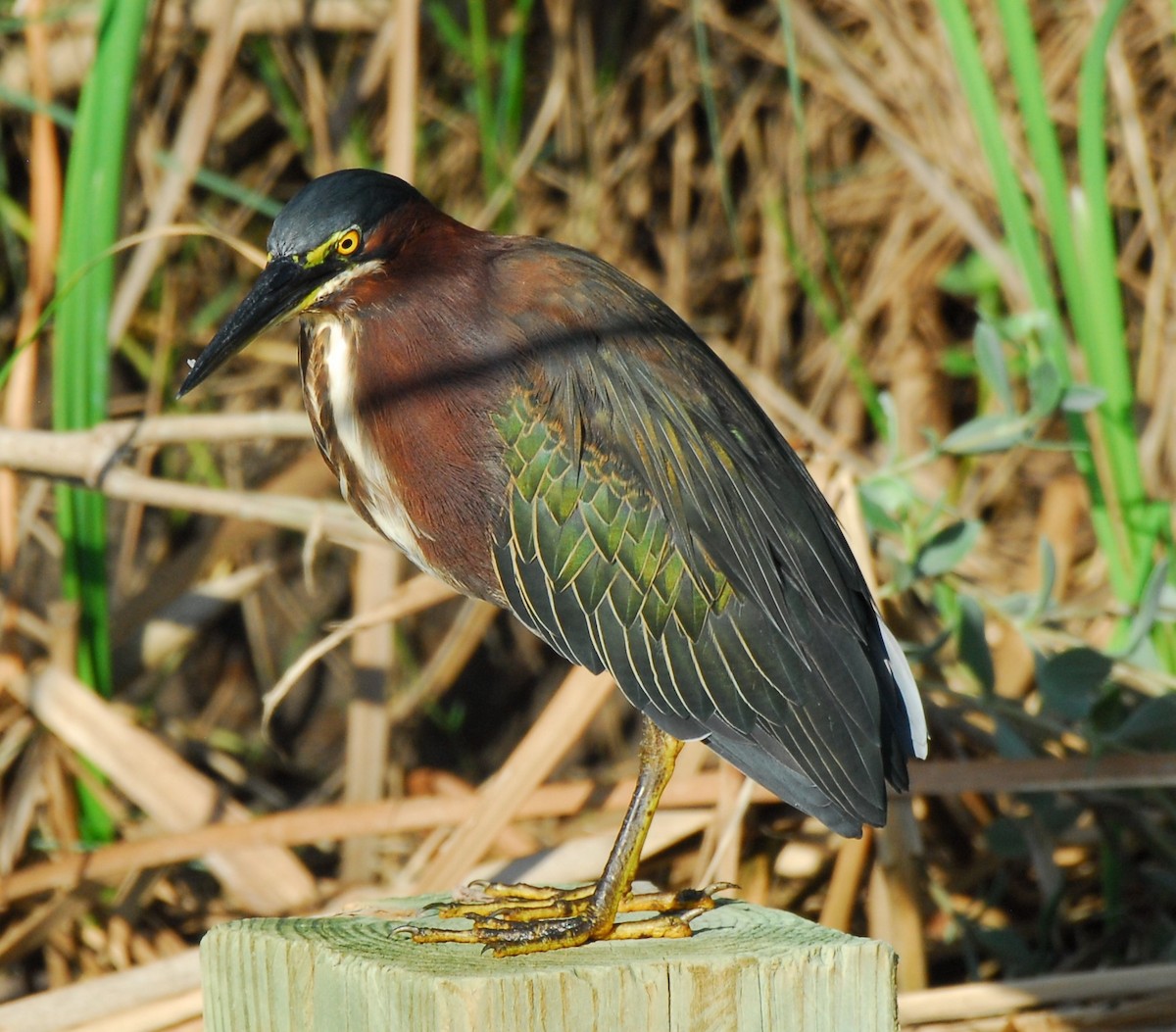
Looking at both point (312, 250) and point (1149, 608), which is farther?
point (1149, 608)

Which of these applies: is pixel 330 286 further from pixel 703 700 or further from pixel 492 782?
pixel 492 782

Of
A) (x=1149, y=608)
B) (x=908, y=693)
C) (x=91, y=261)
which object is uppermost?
(x=91, y=261)

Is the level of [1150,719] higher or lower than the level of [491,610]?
lower

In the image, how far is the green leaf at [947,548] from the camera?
2525mm

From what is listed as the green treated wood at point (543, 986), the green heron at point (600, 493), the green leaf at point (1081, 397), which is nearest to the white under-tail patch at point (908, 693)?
the green heron at point (600, 493)

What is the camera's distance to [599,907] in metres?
1.77

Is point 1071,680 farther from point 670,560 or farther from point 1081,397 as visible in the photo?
point 670,560

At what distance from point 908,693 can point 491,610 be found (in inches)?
62.0

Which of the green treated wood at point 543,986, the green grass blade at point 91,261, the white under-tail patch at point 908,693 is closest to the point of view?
the green treated wood at point 543,986

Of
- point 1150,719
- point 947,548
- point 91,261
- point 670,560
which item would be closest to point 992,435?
point 947,548

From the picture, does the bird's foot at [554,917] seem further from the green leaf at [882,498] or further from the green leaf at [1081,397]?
the green leaf at [1081,397]

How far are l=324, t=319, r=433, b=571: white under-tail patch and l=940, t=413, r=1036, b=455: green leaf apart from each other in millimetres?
1015

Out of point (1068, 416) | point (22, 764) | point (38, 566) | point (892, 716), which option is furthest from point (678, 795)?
point (38, 566)

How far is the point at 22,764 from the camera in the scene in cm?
288
